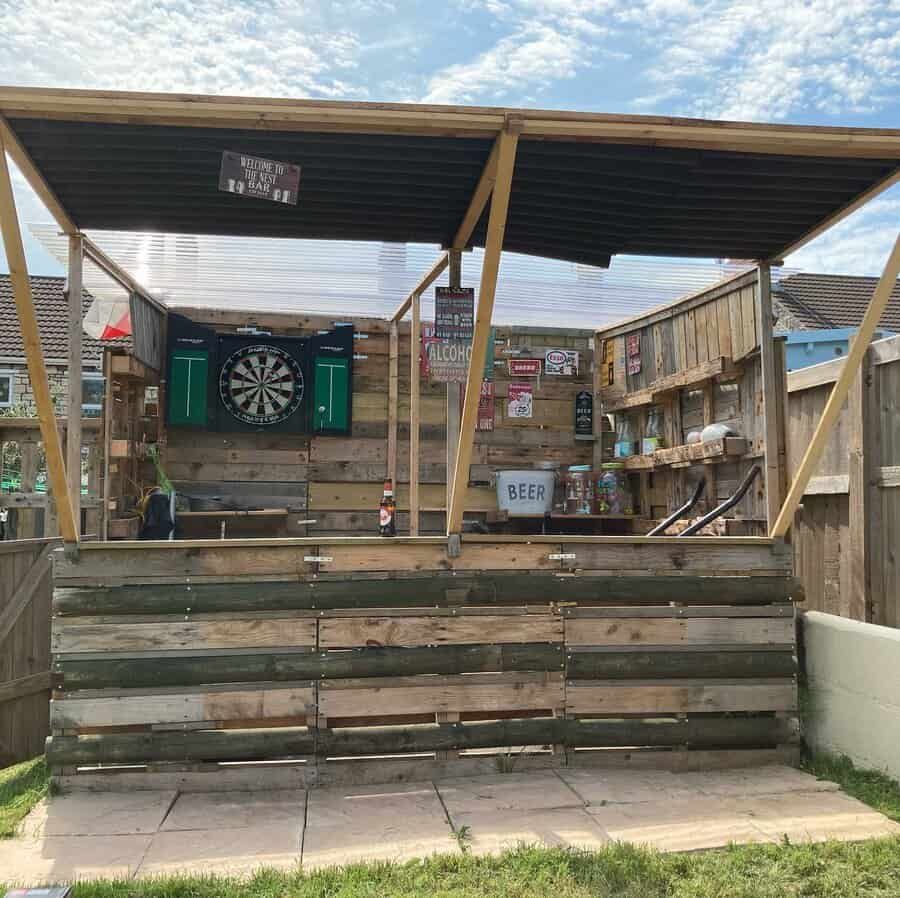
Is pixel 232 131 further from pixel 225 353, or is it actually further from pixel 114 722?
pixel 225 353

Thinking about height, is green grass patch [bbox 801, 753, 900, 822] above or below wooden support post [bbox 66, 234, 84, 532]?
below

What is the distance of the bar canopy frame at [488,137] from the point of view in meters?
4.28

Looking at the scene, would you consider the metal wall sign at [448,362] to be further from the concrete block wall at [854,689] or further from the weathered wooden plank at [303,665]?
the concrete block wall at [854,689]

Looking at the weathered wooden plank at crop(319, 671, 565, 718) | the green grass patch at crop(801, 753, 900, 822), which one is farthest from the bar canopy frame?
the green grass patch at crop(801, 753, 900, 822)

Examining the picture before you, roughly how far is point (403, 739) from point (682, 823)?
1.52 metres

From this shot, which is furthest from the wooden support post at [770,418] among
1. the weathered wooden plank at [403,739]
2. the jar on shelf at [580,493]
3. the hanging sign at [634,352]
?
the jar on shelf at [580,493]

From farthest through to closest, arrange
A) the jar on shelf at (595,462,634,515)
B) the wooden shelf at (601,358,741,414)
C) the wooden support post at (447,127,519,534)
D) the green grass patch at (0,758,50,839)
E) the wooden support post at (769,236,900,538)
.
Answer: the jar on shelf at (595,462,634,515), the wooden shelf at (601,358,741,414), the wooden support post at (769,236,900,538), the wooden support post at (447,127,519,534), the green grass patch at (0,758,50,839)

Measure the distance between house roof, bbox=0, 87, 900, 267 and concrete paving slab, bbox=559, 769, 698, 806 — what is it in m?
3.25

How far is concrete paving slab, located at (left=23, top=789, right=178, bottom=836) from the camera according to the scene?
4125 millimetres

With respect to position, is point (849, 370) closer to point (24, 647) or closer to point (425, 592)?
point (425, 592)

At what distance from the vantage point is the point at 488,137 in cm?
455

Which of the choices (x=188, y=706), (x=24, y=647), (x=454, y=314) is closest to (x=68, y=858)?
(x=188, y=706)

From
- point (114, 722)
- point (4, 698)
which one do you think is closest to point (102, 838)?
point (114, 722)

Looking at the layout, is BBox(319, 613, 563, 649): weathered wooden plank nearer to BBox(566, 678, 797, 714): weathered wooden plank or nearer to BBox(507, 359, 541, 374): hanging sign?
BBox(566, 678, 797, 714): weathered wooden plank
